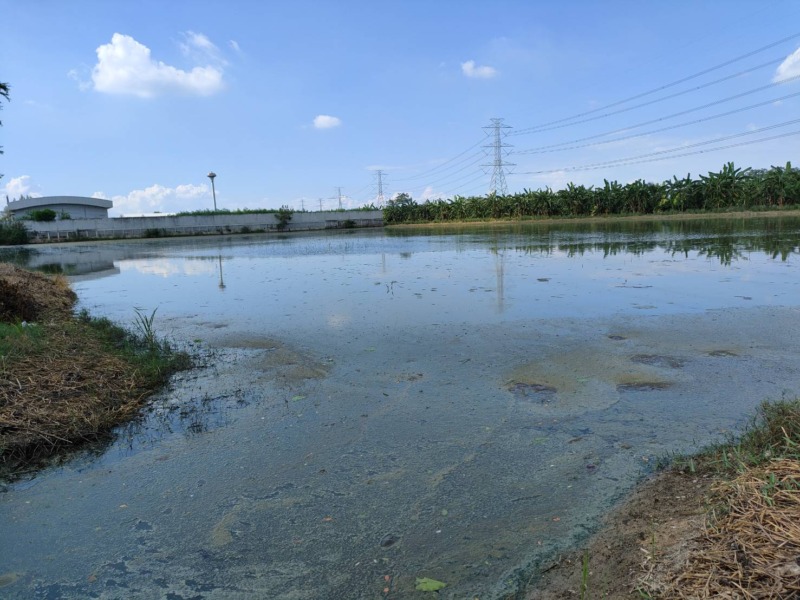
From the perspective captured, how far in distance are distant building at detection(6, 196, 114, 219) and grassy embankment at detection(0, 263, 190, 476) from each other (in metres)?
59.2

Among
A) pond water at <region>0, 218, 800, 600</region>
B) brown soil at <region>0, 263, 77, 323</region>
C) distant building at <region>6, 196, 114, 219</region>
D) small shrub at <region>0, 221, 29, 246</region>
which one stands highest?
distant building at <region>6, 196, 114, 219</region>

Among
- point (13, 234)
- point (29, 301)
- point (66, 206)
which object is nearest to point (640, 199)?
point (29, 301)

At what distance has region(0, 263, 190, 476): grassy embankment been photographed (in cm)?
387

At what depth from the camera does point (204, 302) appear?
33.1 feet

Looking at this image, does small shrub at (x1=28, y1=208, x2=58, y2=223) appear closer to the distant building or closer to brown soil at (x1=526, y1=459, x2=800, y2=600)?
the distant building

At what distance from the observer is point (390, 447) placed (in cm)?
363

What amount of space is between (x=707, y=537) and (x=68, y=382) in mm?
4864

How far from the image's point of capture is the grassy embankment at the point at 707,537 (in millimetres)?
1758

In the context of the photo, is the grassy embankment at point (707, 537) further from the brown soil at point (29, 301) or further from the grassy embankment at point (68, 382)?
the brown soil at point (29, 301)

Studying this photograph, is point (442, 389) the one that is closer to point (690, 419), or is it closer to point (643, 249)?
point (690, 419)

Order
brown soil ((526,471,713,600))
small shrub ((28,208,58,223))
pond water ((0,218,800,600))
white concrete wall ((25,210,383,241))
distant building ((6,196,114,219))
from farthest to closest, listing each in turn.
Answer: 1. distant building ((6,196,114,219))
2. small shrub ((28,208,58,223))
3. white concrete wall ((25,210,383,241))
4. pond water ((0,218,800,600))
5. brown soil ((526,471,713,600))

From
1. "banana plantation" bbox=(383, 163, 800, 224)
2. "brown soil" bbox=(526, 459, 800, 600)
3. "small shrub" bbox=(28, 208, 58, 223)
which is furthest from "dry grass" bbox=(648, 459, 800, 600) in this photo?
"small shrub" bbox=(28, 208, 58, 223)

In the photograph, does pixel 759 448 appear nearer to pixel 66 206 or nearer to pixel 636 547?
pixel 636 547

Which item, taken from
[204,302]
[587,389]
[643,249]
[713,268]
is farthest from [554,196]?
[587,389]
